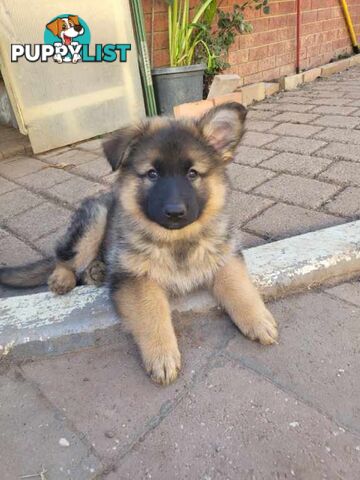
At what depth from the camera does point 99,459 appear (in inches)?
57.2

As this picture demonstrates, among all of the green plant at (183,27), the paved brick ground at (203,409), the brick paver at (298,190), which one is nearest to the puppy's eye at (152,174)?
the paved brick ground at (203,409)

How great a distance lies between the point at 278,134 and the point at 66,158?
7.74 ft

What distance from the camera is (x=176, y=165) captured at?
74.0 inches

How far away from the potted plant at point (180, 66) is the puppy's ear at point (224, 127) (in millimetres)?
3126

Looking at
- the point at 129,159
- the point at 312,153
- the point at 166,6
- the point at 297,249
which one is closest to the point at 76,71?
the point at 166,6

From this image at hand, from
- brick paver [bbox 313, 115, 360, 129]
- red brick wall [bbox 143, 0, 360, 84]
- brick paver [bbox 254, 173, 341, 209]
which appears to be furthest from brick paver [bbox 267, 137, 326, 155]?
red brick wall [bbox 143, 0, 360, 84]

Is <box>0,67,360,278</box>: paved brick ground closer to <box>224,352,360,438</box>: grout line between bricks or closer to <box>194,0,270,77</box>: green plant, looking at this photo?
<box>194,0,270,77</box>: green plant

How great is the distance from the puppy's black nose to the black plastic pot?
358cm

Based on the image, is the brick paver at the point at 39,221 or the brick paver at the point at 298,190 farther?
the brick paver at the point at 298,190

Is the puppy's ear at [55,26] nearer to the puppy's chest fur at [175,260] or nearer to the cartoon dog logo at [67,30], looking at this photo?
the cartoon dog logo at [67,30]

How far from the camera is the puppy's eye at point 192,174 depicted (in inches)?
76.4

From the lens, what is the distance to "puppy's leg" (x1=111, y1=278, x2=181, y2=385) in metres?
1.73

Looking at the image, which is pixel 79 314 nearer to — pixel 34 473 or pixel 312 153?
pixel 34 473

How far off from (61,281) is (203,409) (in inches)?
40.5
